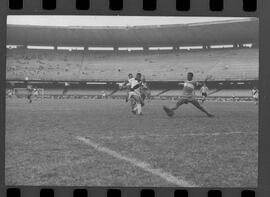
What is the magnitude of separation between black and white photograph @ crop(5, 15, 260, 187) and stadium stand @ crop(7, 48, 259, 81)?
8 cm

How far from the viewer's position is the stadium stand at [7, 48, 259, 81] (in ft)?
111

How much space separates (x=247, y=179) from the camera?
4746 mm

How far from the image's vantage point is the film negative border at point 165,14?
146 inches

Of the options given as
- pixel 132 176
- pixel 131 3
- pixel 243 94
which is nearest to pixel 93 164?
pixel 132 176

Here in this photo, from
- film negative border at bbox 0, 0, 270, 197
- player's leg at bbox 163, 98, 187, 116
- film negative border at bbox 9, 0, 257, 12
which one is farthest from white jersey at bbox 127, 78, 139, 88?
film negative border at bbox 9, 0, 257, 12

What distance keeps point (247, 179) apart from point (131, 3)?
6.92ft

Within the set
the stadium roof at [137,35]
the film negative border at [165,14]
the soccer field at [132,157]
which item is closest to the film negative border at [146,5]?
the film negative border at [165,14]

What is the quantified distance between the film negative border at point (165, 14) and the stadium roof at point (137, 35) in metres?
31.2

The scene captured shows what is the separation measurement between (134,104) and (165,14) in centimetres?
809

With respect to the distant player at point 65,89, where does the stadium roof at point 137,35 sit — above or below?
above

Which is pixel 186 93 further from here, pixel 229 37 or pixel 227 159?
pixel 229 37

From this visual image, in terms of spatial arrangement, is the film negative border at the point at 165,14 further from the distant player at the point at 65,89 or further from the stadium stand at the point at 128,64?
the distant player at the point at 65,89

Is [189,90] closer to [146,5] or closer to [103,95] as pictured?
[146,5]

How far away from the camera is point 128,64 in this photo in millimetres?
36312
